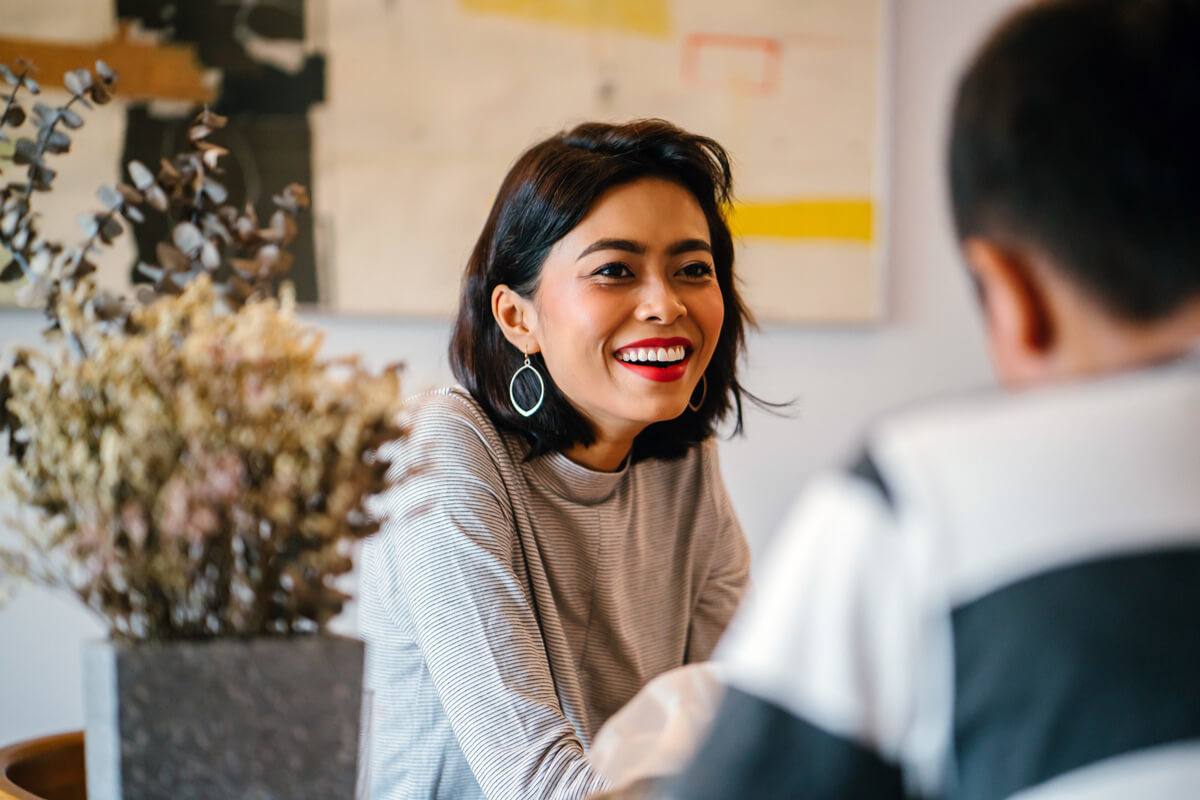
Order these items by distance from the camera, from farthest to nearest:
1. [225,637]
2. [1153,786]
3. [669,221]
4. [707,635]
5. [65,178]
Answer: [65,178]
[707,635]
[669,221]
[225,637]
[1153,786]

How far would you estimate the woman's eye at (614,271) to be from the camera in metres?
1.44

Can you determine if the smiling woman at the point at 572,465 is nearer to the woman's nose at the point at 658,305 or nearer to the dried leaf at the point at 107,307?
the woman's nose at the point at 658,305

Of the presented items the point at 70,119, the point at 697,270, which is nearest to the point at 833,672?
the point at 70,119

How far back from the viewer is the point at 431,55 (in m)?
2.37

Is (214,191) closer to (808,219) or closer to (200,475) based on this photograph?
(200,475)

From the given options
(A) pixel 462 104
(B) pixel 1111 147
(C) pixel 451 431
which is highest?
(A) pixel 462 104

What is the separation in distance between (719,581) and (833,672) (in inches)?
43.9

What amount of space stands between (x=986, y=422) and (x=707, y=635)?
1121 mm

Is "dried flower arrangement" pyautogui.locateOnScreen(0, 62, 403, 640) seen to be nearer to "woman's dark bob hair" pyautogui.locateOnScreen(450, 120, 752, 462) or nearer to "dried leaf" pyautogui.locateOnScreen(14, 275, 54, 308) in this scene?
"dried leaf" pyautogui.locateOnScreen(14, 275, 54, 308)

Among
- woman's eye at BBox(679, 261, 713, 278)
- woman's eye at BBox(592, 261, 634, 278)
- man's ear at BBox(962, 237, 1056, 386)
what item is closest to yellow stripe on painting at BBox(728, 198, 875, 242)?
woman's eye at BBox(679, 261, 713, 278)

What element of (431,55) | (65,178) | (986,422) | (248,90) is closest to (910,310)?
(431,55)

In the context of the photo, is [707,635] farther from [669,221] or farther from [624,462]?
[669,221]

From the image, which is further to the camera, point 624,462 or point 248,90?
point 248,90

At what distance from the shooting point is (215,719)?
621mm
